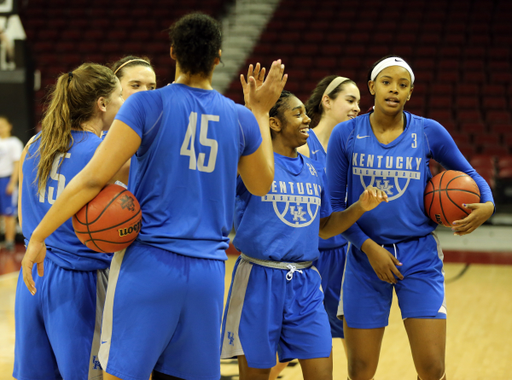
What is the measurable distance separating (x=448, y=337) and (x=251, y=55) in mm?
10262

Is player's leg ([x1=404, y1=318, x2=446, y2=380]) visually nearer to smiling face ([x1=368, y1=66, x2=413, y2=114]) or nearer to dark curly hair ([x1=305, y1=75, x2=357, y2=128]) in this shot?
smiling face ([x1=368, y1=66, x2=413, y2=114])

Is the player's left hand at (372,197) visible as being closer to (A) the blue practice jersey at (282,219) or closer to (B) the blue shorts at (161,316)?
(A) the blue practice jersey at (282,219)

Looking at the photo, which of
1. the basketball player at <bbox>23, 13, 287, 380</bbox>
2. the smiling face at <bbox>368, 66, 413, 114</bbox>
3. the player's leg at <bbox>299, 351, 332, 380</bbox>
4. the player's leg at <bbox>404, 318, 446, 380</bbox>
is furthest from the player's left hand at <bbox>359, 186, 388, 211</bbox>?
the basketball player at <bbox>23, 13, 287, 380</bbox>

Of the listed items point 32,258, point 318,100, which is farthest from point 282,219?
point 318,100

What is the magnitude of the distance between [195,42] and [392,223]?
1369 mm

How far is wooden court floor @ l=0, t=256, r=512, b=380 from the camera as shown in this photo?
3.96 m

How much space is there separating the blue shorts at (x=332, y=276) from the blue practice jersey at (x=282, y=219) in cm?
74

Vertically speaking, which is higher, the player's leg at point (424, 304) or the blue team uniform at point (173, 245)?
the blue team uniform at point (173, 245)

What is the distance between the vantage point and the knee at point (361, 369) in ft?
8.95

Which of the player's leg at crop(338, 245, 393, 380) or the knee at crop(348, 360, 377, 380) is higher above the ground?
the player's leg at crop(338, 245, 393, 380)

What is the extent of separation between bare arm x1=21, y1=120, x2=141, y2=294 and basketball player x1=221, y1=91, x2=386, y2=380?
35.6 inches

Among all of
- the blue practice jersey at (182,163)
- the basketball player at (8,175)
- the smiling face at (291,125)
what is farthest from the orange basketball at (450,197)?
Result: the basketball player at (8,175)

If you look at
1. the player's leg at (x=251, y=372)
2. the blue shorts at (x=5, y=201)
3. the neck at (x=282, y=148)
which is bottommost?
the blue shorts at (x=5, y=201)

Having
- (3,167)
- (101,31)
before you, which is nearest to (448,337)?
(3,167)
